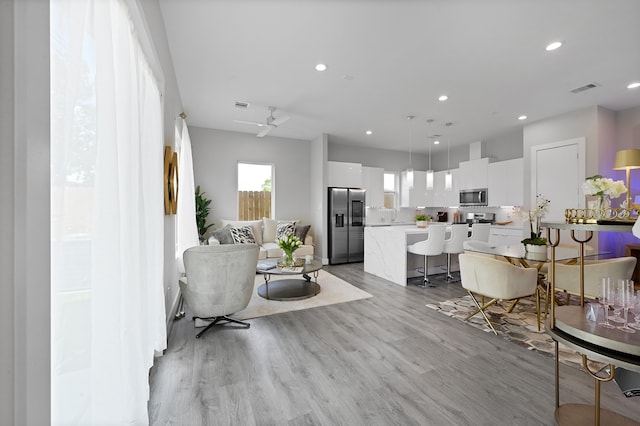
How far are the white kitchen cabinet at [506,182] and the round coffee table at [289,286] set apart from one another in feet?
14.7

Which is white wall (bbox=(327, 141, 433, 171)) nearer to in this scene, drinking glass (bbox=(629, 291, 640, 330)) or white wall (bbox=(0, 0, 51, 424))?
drinking glass (bbox=(629, 291, 640, 330))

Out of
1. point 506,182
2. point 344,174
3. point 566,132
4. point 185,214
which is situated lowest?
point 185,214

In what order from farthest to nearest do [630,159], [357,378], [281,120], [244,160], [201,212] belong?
[244,160], [201,212], [281,120], [630,159], [357,378]

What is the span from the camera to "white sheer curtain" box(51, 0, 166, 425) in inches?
35.2

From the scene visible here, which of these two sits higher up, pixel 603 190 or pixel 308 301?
pixel 603 190

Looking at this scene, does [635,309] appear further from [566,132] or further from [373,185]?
[373,185]

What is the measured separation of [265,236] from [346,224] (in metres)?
1.88

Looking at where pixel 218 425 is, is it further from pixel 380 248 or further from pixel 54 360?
pixel 380 248

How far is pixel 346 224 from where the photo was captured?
645 cm

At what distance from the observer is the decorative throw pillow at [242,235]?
5264mm

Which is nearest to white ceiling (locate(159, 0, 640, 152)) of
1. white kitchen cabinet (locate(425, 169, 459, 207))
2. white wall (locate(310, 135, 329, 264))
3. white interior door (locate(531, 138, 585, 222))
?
white interior door (locate(531, 138, 585, 222))

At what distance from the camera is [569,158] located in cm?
468

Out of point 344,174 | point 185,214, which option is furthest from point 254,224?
point 344,174

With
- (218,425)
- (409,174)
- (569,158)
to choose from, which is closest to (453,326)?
(218,425)
